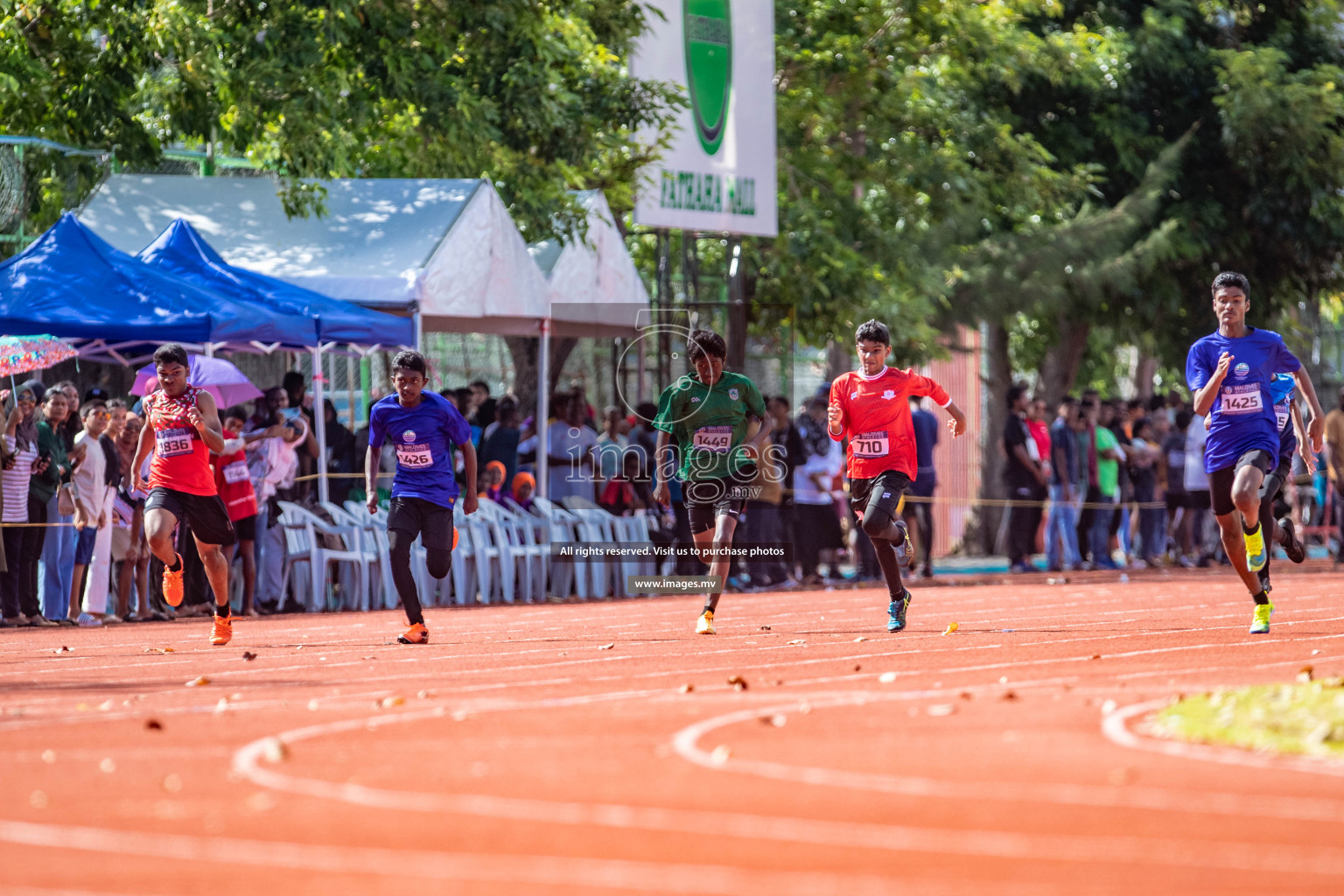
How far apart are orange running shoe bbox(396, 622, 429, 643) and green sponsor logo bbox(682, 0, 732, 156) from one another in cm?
1112

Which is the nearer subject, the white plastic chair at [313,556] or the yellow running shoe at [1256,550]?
the yellow running shoe at [1256,550]

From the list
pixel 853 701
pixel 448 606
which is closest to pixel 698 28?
pixel 448 606

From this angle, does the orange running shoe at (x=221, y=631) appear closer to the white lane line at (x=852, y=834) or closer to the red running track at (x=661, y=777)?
the red running track at (x=661, y=777)

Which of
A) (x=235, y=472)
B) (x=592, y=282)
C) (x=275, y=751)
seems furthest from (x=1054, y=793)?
(x=592, y=282)

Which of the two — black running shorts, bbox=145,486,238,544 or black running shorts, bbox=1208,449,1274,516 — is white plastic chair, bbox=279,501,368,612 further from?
black running shorts, bbox=1208,449,1274,516

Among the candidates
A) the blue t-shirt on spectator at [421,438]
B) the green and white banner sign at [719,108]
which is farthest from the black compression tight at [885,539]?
the green and white banner sign at [719,108]

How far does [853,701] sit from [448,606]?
1094cm

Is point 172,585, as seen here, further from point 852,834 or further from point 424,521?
point 852,834

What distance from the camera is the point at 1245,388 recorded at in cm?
1243

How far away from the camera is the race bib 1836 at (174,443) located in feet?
43.1

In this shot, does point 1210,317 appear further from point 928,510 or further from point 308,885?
point 308,885

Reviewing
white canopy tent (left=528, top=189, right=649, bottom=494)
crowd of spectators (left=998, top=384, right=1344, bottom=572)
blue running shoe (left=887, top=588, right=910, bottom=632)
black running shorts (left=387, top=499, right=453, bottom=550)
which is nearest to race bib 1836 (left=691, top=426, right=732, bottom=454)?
blue running shoe (left=887, top=588, right=910, bottom=632)

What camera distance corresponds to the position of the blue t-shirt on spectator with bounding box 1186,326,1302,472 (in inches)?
488

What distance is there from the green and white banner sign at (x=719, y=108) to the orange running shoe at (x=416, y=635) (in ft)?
33.3
